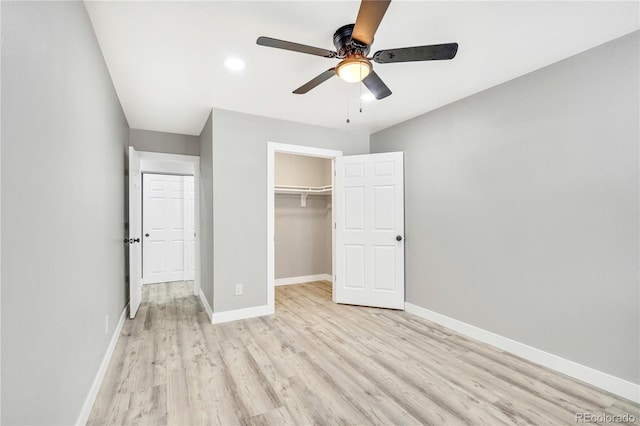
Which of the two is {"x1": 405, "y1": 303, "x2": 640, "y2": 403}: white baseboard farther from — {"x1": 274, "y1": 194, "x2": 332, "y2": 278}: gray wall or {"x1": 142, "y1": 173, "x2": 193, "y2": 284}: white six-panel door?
{"x1": 142, "y1": 173, "x2": 193, "y2": 284}: white six-panel door

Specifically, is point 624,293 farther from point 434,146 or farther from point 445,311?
point 434,146

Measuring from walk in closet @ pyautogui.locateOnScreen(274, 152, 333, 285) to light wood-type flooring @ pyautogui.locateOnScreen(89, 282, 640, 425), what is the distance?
2.08 meters

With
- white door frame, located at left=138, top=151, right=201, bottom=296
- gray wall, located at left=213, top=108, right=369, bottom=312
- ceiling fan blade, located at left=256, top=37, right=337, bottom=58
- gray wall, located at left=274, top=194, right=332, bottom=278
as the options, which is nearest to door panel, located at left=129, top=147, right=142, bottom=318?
white door frame, located at left=138, top=151, right=201, bottom=296

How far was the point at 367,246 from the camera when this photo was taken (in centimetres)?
406

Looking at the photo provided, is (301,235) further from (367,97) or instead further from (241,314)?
(367,97)

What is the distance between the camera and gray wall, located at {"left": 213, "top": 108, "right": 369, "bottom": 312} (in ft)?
11.4

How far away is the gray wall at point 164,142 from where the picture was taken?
4262 millimetres

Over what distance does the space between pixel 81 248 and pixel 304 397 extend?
1.68 meters

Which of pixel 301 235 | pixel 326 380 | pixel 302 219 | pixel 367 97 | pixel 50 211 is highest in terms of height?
pixel 367 97

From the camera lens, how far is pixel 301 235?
220 inches

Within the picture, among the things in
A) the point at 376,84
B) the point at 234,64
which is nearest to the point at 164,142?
the point at 234,64

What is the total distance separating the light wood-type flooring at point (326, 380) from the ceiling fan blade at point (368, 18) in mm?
2245

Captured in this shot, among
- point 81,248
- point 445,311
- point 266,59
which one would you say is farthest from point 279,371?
point 266,59

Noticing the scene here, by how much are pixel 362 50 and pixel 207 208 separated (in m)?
2.76
